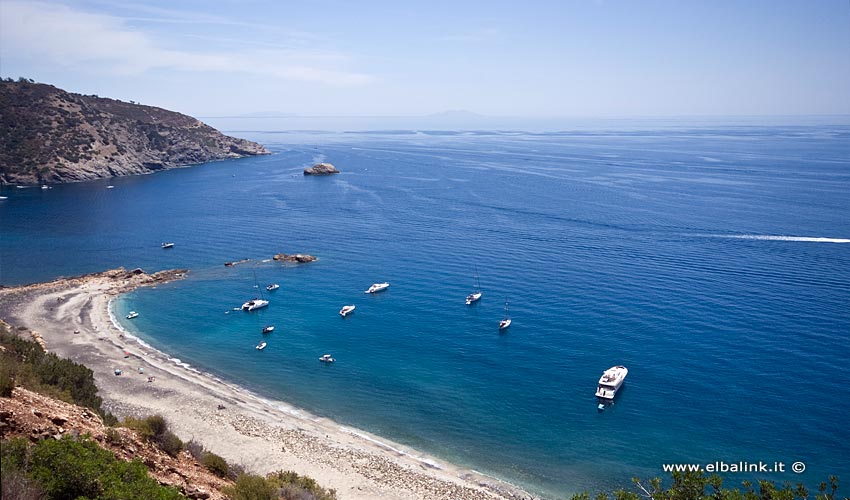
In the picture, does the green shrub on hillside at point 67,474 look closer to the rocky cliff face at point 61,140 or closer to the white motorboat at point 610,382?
the white motorboat at point 610,382

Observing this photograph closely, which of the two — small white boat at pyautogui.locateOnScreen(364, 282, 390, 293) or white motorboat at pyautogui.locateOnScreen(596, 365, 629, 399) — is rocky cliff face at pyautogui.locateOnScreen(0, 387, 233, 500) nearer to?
white motorboat at pyautogui.locateOnScreen(596, 365, 629, 399)

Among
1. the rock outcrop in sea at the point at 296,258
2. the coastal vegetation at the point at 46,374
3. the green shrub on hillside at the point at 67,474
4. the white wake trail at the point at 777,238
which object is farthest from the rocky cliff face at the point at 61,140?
the white wake trail at the point at 777,238

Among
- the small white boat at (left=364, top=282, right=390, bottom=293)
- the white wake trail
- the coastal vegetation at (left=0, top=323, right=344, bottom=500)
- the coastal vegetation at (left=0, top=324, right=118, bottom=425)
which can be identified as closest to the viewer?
the coastal vegetation at (left=0, top=323, right=344, bottom=500)

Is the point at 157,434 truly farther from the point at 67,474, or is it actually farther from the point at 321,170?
the point at 321,170

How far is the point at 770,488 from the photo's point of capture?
18688mm

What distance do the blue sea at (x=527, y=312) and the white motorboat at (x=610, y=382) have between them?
1090 millimetres

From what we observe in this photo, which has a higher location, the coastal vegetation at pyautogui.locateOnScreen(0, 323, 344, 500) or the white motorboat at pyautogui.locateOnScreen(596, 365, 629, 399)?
the coastal vegetation at pyautogui.locateOnScreen(0, 323, 344, 500)

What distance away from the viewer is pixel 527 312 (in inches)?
2406

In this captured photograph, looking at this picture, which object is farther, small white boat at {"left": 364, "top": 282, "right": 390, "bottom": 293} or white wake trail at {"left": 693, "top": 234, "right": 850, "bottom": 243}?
white wake trail at {"left": 693, "top": 234, "right": 850, "bottom": 243}

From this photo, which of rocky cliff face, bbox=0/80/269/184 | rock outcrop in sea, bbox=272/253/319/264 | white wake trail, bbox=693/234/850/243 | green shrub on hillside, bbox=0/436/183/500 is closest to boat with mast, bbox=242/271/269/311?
rock outcrop in sea, bbox=272/253/319/264

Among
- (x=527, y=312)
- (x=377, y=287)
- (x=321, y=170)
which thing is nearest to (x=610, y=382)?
(x=527, y=312)

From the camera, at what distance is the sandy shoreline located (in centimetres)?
3412

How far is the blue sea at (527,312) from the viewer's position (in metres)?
39.7

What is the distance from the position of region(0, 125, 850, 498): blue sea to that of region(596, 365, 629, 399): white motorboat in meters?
1.09
